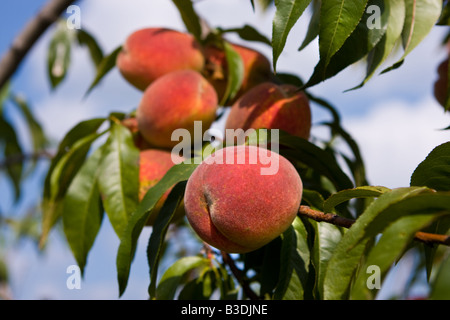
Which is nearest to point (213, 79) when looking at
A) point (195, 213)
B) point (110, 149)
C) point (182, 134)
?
point (182, 134)

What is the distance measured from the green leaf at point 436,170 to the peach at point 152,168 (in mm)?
512

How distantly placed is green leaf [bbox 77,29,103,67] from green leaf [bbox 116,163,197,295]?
3.51 feet

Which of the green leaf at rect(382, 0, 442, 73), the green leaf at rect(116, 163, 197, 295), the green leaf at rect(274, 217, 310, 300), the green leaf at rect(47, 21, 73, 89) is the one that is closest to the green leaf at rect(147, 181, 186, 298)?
the green leaf at rect(116, 163, 197, 295)

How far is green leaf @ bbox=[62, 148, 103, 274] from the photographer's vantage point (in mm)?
1028

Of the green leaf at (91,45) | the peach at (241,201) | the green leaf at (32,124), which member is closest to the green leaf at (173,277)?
the peach at (241,201)

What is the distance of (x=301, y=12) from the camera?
65 cm

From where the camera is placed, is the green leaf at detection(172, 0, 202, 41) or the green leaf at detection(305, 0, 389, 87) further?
the green leaf at detection(172, 0, 202, 41)

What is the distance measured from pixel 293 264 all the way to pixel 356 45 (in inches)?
13.8

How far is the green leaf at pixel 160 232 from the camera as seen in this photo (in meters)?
0.75

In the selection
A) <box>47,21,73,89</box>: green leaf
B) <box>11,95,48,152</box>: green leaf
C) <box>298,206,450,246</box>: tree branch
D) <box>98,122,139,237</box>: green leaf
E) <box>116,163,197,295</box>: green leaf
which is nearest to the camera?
<box>298,206,450,246</box>: tree branch

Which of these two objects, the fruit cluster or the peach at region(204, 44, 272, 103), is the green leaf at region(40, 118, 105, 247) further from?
the peach at region(204, 44, 272, 103)

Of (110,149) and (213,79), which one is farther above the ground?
(213,79)
